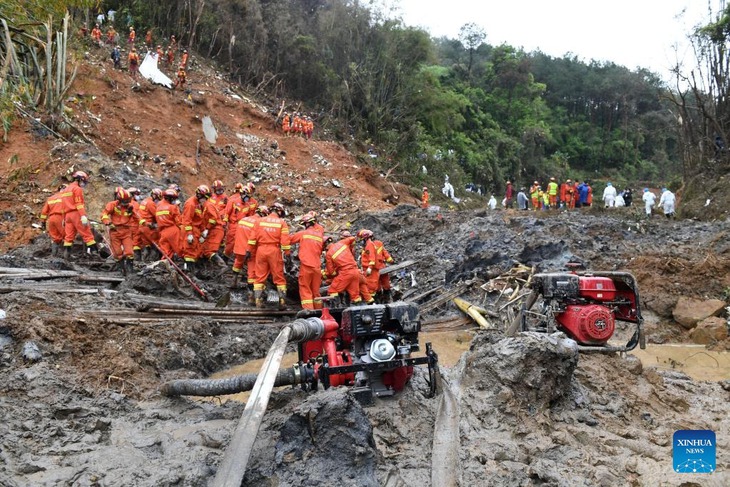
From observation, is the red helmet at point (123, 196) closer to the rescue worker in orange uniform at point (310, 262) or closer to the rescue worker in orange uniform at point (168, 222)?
the rescue worker in orange uniform at point (168, 222)

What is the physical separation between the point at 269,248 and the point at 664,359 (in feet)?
19.6

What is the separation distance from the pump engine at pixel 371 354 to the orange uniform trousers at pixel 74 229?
289 inches

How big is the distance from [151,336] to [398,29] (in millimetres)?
33015

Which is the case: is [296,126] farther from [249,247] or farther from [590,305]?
[590,305]

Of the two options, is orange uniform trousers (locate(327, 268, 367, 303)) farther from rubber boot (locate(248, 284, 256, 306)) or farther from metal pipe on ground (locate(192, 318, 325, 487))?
metal pipe on ground (locate(192, 318, 325, 487))

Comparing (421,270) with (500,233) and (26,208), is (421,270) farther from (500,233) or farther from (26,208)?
(26,208)

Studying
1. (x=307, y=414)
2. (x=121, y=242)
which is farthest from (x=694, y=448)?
(x=121, y=242)

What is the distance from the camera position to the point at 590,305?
598 centimetres

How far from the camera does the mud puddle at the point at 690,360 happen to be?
23.7ft

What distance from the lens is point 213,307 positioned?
8.52m

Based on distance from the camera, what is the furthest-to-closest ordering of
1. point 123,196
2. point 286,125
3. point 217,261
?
point 286,125
point 217,261
point 123,196

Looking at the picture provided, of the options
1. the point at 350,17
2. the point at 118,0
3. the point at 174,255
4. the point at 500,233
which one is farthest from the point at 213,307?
the point at 350,17

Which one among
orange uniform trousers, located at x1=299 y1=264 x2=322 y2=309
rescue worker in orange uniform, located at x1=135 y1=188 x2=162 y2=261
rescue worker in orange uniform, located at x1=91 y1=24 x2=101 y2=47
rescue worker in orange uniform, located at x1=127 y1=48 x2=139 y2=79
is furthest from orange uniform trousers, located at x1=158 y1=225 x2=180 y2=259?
rescue worker in orange uniform, located at x1=91 y1=24 x2=101 y2=47

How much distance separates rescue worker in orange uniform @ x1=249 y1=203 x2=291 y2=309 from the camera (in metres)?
9.04
